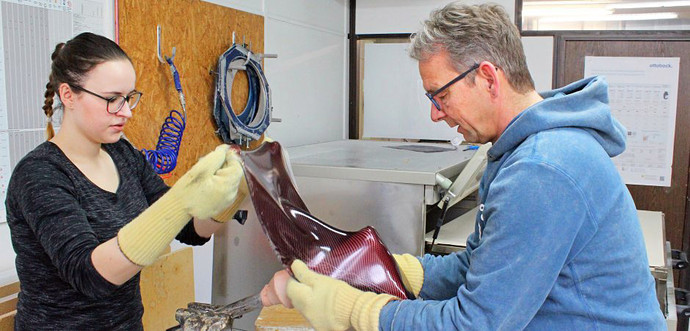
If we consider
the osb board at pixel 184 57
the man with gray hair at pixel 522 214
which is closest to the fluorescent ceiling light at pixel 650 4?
the osb board at pixel 184 57

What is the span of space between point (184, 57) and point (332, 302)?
1684mm

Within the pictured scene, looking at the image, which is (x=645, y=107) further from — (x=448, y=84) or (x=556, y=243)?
(x=556, y=243)

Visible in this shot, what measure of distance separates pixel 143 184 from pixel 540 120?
3.67 ft

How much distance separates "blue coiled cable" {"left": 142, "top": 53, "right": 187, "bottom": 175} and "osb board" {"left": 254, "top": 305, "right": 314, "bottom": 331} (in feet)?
2.91

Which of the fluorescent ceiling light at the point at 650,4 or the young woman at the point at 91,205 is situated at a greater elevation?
the fluorescent ceiling light at the point at 650,4

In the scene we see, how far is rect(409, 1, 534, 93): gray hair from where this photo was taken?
1.11 metres

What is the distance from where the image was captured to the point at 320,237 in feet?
4.21

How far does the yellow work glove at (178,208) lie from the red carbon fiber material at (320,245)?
0.21ft

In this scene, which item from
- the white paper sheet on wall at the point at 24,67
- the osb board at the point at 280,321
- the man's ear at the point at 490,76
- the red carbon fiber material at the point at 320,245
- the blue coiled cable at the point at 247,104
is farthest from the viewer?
the blue coiled cable at the point at 247,104

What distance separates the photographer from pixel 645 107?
3889mm

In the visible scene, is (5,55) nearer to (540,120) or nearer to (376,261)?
(376,261)

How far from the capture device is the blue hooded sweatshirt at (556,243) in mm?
943

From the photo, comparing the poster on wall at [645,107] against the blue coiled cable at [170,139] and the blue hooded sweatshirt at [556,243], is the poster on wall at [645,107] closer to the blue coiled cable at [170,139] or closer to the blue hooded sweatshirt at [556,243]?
the blue coiled cable at [170,139]

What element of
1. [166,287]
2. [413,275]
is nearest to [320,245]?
[413,275]
